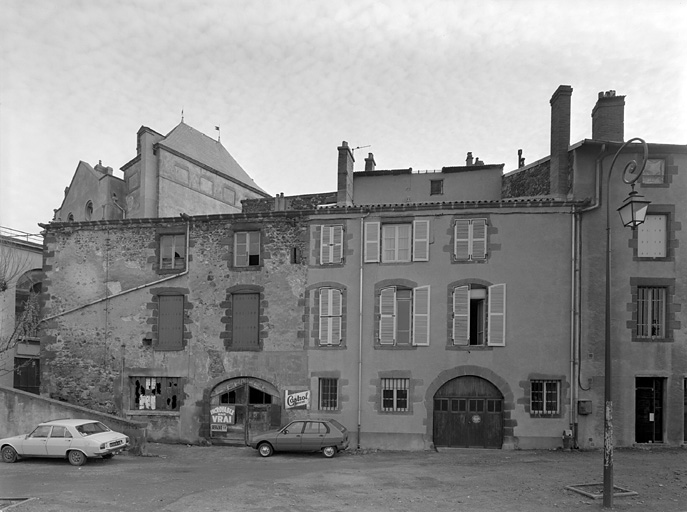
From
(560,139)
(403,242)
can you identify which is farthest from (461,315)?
(560,139)

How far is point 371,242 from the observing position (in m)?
20.7

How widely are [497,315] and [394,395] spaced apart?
4.69m

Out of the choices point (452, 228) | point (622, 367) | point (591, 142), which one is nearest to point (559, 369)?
point (622, 367)

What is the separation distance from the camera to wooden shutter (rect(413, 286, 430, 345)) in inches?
790

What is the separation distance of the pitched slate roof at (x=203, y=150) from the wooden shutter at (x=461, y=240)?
58.8ft

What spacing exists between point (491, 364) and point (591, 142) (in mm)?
8473

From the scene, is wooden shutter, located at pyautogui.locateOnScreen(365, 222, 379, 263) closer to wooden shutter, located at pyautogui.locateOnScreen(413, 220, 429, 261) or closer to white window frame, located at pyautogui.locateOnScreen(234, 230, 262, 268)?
wooden shutter, located at pyautogui.locateOnScreen(413, 220, 429, 261)

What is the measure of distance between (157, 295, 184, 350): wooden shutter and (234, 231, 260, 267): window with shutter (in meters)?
2.80

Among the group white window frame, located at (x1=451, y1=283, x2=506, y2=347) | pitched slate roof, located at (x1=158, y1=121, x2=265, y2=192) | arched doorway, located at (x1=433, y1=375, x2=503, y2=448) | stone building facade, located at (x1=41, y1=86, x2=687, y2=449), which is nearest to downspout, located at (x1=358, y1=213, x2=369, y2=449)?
stone building facade, located at (x1=41, y1=86, x2=687, y2=449)

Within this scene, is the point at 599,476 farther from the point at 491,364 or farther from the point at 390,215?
the point at 390,215

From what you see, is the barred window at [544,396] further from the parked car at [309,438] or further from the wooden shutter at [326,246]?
the wooden shutter at [326,246]

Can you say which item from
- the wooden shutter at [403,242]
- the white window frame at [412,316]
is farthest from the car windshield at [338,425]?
the wooden shutter at [403,242]

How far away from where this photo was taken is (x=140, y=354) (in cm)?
2216

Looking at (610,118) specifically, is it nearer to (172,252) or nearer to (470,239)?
(470,239)
